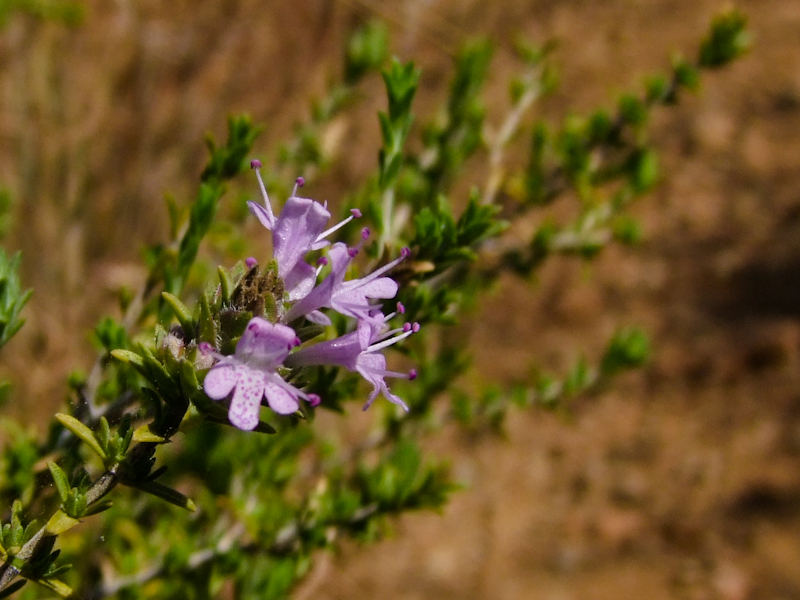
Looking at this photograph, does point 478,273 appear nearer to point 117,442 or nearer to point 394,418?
point 394,418

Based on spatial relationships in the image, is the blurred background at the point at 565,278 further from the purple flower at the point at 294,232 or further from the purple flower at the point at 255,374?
the purple flower at the point at 255,374

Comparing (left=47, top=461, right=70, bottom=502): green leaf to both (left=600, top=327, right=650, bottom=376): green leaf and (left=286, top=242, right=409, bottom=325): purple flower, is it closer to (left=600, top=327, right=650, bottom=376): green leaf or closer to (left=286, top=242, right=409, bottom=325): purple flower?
(left=286, top=242, right=409, bottom=325): purple flower

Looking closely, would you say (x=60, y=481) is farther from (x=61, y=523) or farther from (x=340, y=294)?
(x=340, y=294)

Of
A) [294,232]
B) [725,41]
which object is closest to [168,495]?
[294,232]

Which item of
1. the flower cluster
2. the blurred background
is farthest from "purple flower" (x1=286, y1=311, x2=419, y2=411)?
the blurred background

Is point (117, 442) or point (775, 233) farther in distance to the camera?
point (775, 233)

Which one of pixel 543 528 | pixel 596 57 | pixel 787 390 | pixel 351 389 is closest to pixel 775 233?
pixel 787 390
